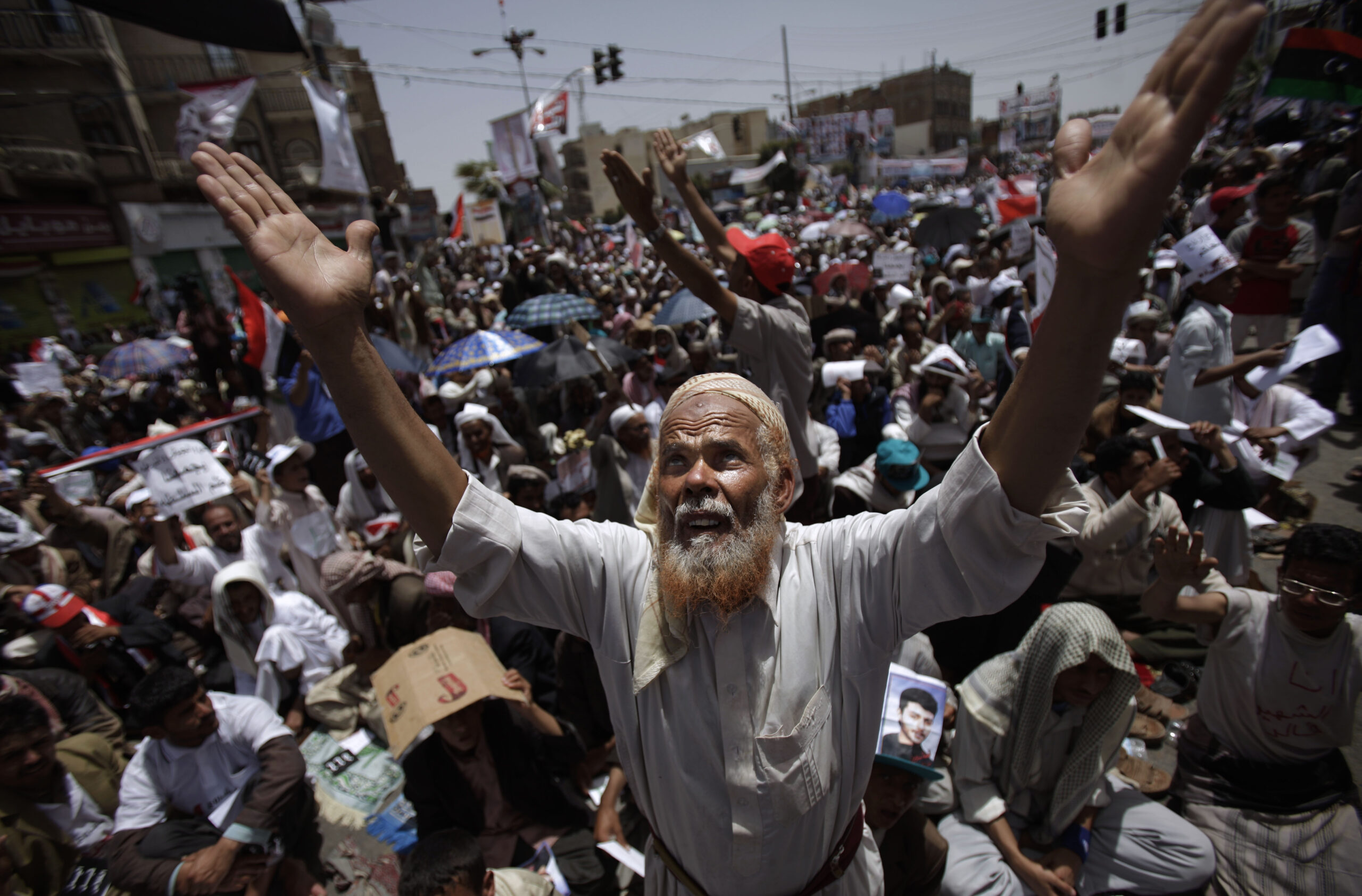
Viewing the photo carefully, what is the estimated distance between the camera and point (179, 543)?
15.9 feet

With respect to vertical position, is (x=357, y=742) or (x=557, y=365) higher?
(x=557, y=365)

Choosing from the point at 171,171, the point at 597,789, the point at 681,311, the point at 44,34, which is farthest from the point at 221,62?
the point at 597,789

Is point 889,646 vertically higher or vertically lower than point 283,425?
higher

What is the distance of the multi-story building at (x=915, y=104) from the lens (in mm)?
76062

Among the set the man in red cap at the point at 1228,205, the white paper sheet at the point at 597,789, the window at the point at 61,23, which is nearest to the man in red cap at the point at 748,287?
the white paper sheet at the point at 597,789

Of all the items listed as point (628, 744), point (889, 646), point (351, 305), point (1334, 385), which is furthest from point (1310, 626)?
point (1334, 385)

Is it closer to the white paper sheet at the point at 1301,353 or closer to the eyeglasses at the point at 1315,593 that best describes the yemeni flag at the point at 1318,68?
the white paper sheet at the point at 1301,353

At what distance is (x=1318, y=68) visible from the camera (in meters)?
5.66

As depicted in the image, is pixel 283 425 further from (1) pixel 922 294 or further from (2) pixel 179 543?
(1) pixel 922 294

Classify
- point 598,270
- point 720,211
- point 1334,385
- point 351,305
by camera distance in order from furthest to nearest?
1. point 720,211
2. point 598,270
3. point 1334,385
4. point 351,305

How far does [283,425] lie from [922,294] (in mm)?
10672

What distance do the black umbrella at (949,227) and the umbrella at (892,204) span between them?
7.07m

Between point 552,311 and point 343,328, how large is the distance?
6.58m

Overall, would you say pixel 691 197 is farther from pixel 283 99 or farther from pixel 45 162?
pixel 283 99
